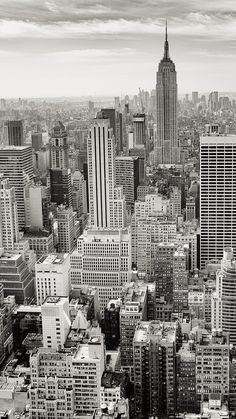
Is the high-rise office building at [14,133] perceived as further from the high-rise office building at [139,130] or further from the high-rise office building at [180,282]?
the high-rise office building at [180,282]

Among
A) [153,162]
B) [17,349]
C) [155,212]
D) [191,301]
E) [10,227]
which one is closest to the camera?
[17,349]

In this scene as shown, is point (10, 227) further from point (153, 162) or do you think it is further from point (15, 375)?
point (153, 162)

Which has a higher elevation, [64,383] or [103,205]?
[103,205]

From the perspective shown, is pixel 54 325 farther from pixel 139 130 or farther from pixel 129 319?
pixel 139 130

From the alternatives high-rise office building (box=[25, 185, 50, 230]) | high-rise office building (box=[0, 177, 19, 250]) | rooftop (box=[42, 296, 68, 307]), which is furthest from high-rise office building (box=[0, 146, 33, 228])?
rooftop (box=[42, 296, 68, 307])

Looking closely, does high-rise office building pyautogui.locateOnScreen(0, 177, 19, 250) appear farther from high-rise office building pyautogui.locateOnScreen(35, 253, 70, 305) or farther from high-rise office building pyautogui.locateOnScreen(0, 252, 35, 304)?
high-rise office building pyautogui.locateOnScreen(35, 253, 70, 305)

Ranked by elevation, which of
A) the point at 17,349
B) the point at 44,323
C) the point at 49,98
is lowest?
the point at 17,349

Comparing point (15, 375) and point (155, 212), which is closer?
point (15, 375)

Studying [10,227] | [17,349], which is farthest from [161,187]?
[17,349]
